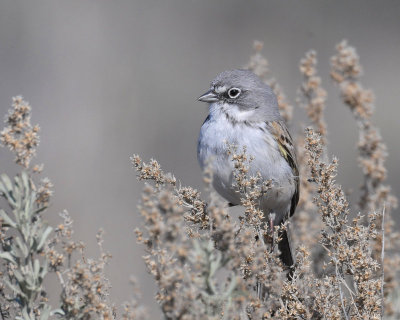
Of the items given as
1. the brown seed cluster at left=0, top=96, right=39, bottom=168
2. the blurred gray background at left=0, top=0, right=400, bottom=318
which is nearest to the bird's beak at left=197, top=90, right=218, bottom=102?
the brown seed cluster at left=0, top=96, right=39, bottom=168

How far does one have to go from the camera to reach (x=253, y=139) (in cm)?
383

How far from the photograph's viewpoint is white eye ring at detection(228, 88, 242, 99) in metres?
4.01

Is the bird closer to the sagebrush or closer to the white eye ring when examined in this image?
the white eye ring

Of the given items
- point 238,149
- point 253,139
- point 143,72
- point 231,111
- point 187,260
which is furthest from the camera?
point 143,72

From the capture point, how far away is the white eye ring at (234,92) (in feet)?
13.2

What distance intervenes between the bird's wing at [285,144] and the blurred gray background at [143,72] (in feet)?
8.52

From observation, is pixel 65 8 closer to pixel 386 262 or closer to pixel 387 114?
pixel 387 114

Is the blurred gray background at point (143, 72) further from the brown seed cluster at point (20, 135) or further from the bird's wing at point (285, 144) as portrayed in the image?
the brown seed cluster at point (20, 135)

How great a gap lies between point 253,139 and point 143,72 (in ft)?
16.8

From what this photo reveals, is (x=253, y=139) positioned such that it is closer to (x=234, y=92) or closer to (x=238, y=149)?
(x=238, y=149)

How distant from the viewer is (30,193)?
213cm

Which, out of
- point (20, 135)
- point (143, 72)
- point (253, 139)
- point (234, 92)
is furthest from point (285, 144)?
point (143, 72)

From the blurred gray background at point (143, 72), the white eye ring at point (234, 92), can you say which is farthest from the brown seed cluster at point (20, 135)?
the blurred gray background at point (143, 72)

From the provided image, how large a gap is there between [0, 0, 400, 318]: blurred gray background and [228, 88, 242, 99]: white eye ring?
8.78ft
